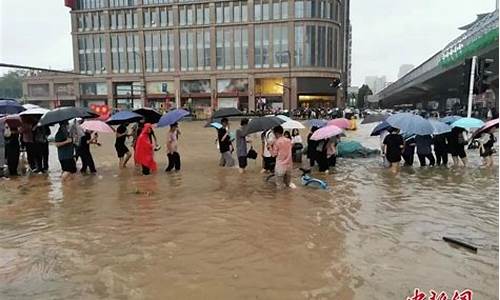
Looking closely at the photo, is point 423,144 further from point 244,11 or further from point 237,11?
point 237,11

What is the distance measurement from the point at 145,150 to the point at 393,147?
21.5 ft

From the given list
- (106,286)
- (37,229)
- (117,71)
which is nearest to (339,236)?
(106,286)

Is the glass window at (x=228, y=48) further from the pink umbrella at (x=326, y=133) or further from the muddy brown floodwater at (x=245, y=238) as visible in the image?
the muddy brown floodwater at (x=245, y=238)

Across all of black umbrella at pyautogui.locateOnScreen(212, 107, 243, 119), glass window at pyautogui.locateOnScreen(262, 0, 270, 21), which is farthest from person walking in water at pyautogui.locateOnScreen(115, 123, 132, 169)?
glass window at pyautogui.locateOnScreen(262, 0, 270, 21)

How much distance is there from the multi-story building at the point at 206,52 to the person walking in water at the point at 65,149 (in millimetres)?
53648

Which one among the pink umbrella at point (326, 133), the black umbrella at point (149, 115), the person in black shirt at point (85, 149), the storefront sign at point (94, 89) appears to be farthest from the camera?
the storefront sign at point (94, 89)

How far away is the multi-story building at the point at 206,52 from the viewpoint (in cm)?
6506

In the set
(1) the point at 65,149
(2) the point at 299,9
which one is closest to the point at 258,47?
(2) the point at 299,9

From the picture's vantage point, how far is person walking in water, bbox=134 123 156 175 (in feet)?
38.8

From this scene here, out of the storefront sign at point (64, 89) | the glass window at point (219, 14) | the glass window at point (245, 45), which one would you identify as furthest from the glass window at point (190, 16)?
the storefront sign at point (64, 89)

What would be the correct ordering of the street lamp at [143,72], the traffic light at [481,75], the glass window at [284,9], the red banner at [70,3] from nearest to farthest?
the traffic light at [481,75]
the glass window at [284,9]
the street lamp at [143,72]
the red banner at [70,3]

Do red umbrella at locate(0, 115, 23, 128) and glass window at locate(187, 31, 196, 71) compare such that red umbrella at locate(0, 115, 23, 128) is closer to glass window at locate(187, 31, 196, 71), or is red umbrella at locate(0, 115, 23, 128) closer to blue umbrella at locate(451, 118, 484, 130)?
blue umbrella at locate(451, 118, 484, 130)

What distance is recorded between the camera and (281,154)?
934 centimetres

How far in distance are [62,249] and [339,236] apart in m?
3.86
